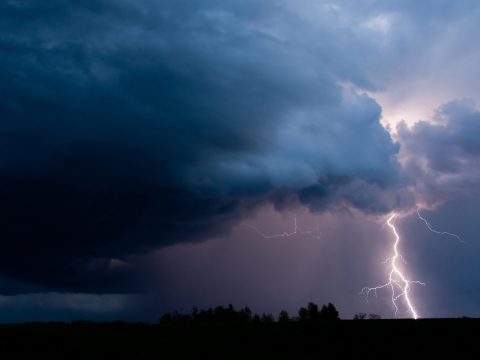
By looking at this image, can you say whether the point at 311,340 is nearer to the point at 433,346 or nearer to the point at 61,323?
the point at 433,346

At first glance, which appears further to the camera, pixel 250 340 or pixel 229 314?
pixel 229 314

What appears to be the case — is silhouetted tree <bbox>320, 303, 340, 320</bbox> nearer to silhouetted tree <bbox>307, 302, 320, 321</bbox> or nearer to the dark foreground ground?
silhouetted tree <bbox>307, 302, 320, 321</bbox>

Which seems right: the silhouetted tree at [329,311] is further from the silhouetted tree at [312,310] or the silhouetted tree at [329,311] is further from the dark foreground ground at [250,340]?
the dark foreground ground at [250,340]

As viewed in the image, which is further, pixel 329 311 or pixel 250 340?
pixel 329 311

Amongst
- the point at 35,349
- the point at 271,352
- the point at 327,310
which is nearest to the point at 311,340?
the point at 271,352

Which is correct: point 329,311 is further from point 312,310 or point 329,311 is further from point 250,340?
point 250,340

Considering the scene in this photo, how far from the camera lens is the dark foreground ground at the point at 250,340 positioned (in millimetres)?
31703

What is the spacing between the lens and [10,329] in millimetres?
41594

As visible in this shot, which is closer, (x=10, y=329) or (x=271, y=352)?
(x=271, y=352)

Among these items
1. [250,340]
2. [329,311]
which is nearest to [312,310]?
[329,311]

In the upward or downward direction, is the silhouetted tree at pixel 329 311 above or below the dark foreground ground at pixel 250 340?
above

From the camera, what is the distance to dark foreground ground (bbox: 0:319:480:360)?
1248 inches

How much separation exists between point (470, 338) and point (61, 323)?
3023cm

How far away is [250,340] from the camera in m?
36.6
